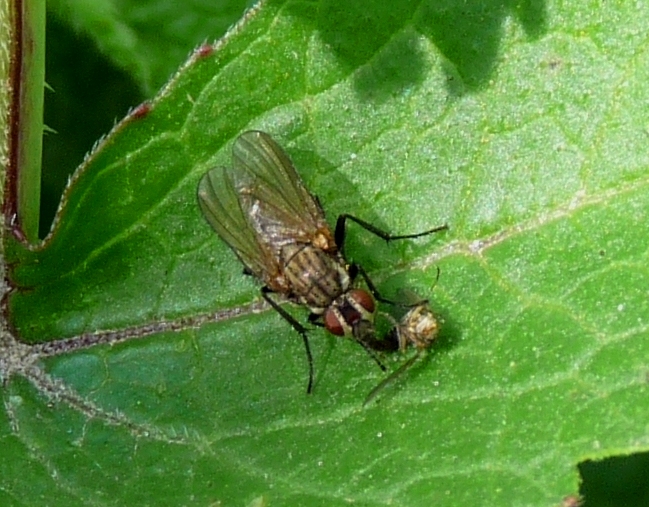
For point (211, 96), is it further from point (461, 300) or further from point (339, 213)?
point (461, 300)

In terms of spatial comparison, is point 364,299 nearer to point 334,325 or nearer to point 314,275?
point 334,325

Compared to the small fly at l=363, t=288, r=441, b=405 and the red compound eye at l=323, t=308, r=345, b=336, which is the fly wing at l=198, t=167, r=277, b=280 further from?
the small fly at l=363, t=288, r=441, b=405

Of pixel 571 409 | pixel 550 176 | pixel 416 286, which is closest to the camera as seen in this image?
pixel 571 409

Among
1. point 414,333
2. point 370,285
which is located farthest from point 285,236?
point 414,333

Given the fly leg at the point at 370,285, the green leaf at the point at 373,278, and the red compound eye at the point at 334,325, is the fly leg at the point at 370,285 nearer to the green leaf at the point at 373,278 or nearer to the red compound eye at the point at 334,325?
the green leaf at the point at 373,278

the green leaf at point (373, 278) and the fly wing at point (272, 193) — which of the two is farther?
the fly wing at point (272, 193)

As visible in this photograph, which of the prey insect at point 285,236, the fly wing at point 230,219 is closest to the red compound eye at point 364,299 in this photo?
the prey insect at point 285,236

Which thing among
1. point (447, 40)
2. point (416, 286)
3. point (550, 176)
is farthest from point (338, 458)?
point (447, 40)
